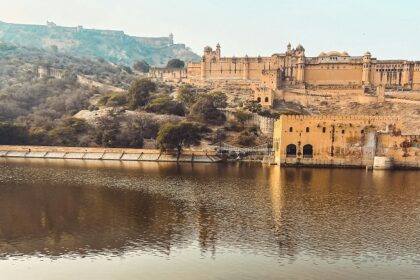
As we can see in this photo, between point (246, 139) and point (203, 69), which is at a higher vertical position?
point (203, 69)

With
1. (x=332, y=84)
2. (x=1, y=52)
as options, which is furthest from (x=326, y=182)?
(x=1, y=52)

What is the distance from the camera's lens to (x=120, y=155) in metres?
54.2

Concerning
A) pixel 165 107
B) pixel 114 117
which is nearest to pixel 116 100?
pixel 114 117

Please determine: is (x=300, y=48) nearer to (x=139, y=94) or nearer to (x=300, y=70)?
(x=300, y=70)

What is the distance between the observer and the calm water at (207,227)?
16750mm

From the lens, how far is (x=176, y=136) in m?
52.3

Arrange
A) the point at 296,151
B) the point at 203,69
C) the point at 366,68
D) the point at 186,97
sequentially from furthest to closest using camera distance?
the point at 203,69
the point at 366,68
the point at 186,97
the point at 296,151

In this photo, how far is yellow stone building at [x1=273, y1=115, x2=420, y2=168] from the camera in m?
45.3

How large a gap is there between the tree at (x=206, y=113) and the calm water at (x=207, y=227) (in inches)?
1033

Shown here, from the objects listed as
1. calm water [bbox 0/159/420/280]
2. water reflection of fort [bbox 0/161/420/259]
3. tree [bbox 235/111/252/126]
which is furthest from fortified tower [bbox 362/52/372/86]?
calm water [bbox 0/159/420/280]

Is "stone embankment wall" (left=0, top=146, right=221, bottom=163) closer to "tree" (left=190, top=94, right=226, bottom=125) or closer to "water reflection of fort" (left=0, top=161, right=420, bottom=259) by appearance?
"tree" (left=190, top=94, right=226, bottom=125)

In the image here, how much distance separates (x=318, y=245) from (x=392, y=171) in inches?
1061

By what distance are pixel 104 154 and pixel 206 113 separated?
15291 millimetres

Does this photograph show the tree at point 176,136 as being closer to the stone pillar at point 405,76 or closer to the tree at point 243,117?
the tree at point 243,117
